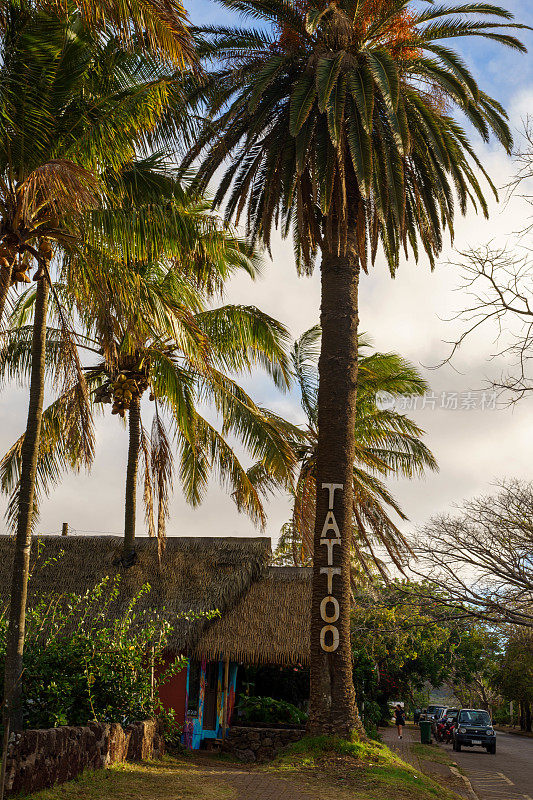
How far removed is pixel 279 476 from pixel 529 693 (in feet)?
125

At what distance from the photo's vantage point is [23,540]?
37.8 feet

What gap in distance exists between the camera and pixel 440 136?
14.8 meters

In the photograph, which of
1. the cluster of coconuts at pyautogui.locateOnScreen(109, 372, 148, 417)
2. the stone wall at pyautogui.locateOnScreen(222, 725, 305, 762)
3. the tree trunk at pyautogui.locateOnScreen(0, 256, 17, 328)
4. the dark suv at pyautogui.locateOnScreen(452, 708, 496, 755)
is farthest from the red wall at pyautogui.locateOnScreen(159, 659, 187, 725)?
the dark suv at pyautogui.locateOnScreen(452, 708, 496, 755)

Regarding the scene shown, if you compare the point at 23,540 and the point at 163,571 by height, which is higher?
the point at 23,540

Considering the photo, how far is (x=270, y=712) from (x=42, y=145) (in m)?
13.8

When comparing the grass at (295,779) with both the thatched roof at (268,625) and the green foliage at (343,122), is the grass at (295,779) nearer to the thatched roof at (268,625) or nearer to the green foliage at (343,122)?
the thatched roof at (268,625)

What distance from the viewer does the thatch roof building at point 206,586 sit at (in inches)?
698

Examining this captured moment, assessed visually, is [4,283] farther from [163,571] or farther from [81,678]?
[163,571]

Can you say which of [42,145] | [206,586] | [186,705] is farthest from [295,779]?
[42,145]

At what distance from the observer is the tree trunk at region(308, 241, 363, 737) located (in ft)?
44.4

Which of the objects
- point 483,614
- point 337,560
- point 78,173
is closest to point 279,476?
point 337,560

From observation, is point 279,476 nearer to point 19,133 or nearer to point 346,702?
point 346,702

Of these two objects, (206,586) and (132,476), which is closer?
(206,586)

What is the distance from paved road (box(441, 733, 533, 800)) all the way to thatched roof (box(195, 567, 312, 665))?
16.0ft
